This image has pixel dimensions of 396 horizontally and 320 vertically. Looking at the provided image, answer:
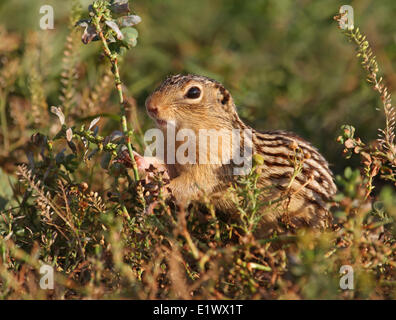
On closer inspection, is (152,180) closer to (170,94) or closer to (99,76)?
(170,94)

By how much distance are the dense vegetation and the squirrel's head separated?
0.22 m

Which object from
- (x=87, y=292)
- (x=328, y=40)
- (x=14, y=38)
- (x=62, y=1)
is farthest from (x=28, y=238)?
(x=328, y=40)

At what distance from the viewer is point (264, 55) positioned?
→ 235 inches

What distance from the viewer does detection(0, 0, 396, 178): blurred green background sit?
4988mm

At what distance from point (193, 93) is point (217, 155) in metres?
0.38

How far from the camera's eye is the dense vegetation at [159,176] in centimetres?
240

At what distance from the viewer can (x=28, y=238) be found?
3086 millimetres
